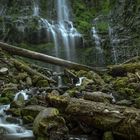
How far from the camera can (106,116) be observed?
23.1 feet

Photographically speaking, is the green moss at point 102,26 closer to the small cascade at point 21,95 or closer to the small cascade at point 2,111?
the small cascade at point 21,95

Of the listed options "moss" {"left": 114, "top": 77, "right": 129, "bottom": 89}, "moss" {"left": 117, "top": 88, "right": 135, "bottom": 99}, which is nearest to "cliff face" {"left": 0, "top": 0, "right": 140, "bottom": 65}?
"moss" {"left": 114, "top": 77, "right": 129, "bottom": 89}

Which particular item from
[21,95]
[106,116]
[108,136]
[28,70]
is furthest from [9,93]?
[108,136]

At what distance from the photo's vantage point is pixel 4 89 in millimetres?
10953

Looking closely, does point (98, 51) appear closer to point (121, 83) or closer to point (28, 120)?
point (121, 83)

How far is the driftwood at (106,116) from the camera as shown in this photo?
260 inches

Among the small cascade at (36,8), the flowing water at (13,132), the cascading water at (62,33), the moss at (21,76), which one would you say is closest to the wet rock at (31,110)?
the flowing water at (13,132)

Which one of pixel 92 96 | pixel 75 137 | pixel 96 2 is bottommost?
pixel 75 137

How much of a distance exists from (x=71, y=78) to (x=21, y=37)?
35.8 feet

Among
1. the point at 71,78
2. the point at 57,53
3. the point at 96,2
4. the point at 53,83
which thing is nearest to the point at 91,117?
the point at 53,83

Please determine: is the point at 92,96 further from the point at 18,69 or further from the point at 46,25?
the point at 46,25

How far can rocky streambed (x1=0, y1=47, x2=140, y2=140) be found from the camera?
6.90m

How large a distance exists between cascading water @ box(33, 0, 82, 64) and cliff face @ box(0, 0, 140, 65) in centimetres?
33

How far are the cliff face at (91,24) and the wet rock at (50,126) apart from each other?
16.7 metres
